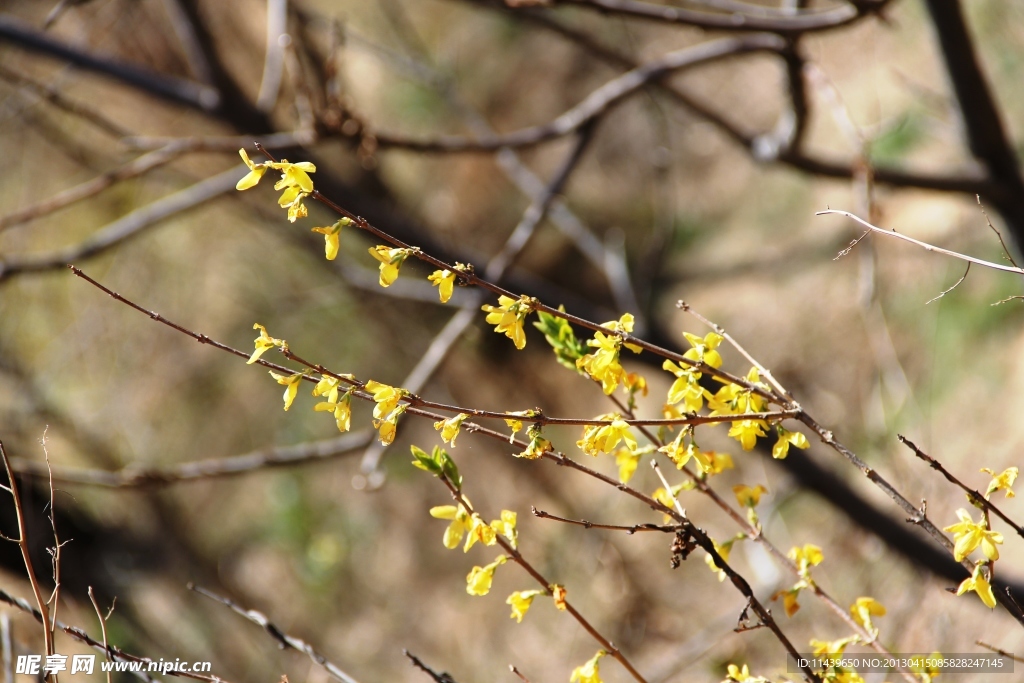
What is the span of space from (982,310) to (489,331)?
247cm

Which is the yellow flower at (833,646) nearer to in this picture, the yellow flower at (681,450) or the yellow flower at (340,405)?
the yellow flower at (681,450)

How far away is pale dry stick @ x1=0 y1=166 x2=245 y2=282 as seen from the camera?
7.42ft

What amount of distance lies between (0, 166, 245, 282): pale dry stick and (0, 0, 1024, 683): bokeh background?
1.05ft

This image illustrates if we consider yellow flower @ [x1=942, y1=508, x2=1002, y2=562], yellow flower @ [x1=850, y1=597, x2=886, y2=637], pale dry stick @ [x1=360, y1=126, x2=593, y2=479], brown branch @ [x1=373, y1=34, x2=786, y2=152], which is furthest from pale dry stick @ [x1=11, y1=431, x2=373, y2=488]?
yellow flower @ [x1=942, y1=508, x2=1002, y2=562]

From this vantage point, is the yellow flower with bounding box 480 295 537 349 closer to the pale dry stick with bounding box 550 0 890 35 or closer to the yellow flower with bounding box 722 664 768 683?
the yellow flower with bounding box 722 664 768 683

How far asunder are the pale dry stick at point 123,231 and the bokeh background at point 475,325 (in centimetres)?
32

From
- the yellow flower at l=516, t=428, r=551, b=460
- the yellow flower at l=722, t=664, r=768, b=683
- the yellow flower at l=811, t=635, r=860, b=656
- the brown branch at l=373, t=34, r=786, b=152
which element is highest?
the brown branch at l=373, t=34, r=786, b=152

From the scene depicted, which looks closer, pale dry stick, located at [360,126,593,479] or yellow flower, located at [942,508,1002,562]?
yellow flower, located at [942,508,1002,562]

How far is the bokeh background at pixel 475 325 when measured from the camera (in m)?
3.08

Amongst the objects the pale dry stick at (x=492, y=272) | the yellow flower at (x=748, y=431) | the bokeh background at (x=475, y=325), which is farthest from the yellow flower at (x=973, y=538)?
the bokeh background at (x=475, y=325)

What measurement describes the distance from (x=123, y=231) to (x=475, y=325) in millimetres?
1719

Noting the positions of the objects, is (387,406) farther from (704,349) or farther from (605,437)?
(704,349)

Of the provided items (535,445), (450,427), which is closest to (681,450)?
(535,445)

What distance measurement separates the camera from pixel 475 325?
12.1ft
